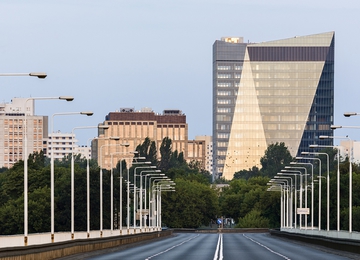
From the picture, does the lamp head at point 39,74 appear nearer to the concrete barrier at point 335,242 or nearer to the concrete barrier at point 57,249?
the concrete barrier at point 57,249

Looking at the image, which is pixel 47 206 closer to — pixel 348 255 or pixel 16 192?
pixel 16 192

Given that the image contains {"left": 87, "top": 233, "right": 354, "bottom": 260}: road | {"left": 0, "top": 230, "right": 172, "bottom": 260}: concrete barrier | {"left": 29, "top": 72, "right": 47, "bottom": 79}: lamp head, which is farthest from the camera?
{"left": 87, "top": 233, "right": 354, "bottom": 260}: road

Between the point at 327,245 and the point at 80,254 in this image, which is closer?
the point at 80,254

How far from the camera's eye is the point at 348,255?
62.4 meters

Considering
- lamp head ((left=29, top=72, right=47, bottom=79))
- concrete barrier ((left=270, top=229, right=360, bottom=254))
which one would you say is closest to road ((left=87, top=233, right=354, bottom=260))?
concrete barrier ((left=270, top=229, right=360, bottom=254))

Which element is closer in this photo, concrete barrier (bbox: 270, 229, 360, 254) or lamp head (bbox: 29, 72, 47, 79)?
lamp head (bbox: 29, 72, 47, 79)

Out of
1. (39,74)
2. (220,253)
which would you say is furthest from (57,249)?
(220,253)

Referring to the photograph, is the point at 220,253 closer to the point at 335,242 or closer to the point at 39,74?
the point at 335,242

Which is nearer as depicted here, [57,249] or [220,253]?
[57,249]

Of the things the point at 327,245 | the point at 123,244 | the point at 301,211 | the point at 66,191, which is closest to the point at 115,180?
the point at 66,191

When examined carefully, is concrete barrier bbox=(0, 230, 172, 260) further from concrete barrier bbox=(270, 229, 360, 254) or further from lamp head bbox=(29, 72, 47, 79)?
concrete barrier bbox=(270, 229, 360, 254)

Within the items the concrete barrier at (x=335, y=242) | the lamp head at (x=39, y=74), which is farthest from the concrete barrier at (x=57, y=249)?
the concrete barrier at (x=335, y=242)

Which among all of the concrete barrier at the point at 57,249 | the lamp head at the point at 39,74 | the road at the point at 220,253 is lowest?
the road at the point at 220,253

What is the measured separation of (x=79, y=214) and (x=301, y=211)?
1507 inches
